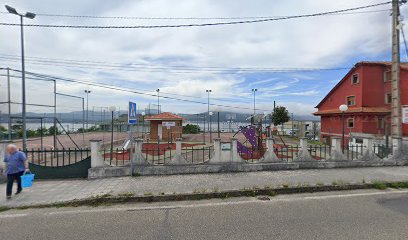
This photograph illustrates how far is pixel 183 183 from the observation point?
22.7ft

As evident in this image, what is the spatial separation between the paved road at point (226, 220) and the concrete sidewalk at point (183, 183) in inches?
27.3

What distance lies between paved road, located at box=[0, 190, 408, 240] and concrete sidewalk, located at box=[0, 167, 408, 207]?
69cm

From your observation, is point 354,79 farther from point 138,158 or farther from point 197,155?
point 138,158

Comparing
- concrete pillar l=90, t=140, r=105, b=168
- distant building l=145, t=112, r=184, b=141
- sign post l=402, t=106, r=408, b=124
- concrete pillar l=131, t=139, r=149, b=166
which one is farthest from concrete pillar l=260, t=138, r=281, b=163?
distant building l=145, t=112, r=184, b=141

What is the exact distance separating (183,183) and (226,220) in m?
2.63

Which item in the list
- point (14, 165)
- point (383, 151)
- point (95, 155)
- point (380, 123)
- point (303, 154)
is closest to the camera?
point (14, 165)

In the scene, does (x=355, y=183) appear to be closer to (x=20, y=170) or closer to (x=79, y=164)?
(x=79, y=164)

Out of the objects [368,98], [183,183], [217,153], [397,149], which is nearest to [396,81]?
[397,149]

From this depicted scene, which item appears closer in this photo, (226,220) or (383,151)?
(226,220)

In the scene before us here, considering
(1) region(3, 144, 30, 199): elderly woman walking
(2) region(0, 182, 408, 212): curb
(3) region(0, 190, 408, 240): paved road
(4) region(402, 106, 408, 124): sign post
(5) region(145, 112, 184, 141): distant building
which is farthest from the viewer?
(5) region(145, 112, 184, 141): distant building

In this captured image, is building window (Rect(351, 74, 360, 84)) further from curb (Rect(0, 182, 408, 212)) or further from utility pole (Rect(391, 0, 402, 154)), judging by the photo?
curb (Rect(0, 182, 408, 212))

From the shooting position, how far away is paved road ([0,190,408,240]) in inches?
155

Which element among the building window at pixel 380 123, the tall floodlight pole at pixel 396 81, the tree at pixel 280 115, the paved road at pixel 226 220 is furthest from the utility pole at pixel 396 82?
the tree at pixel 280 115

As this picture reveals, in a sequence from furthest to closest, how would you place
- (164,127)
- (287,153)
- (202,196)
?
(164,127) → (287,153) → (202,196)
